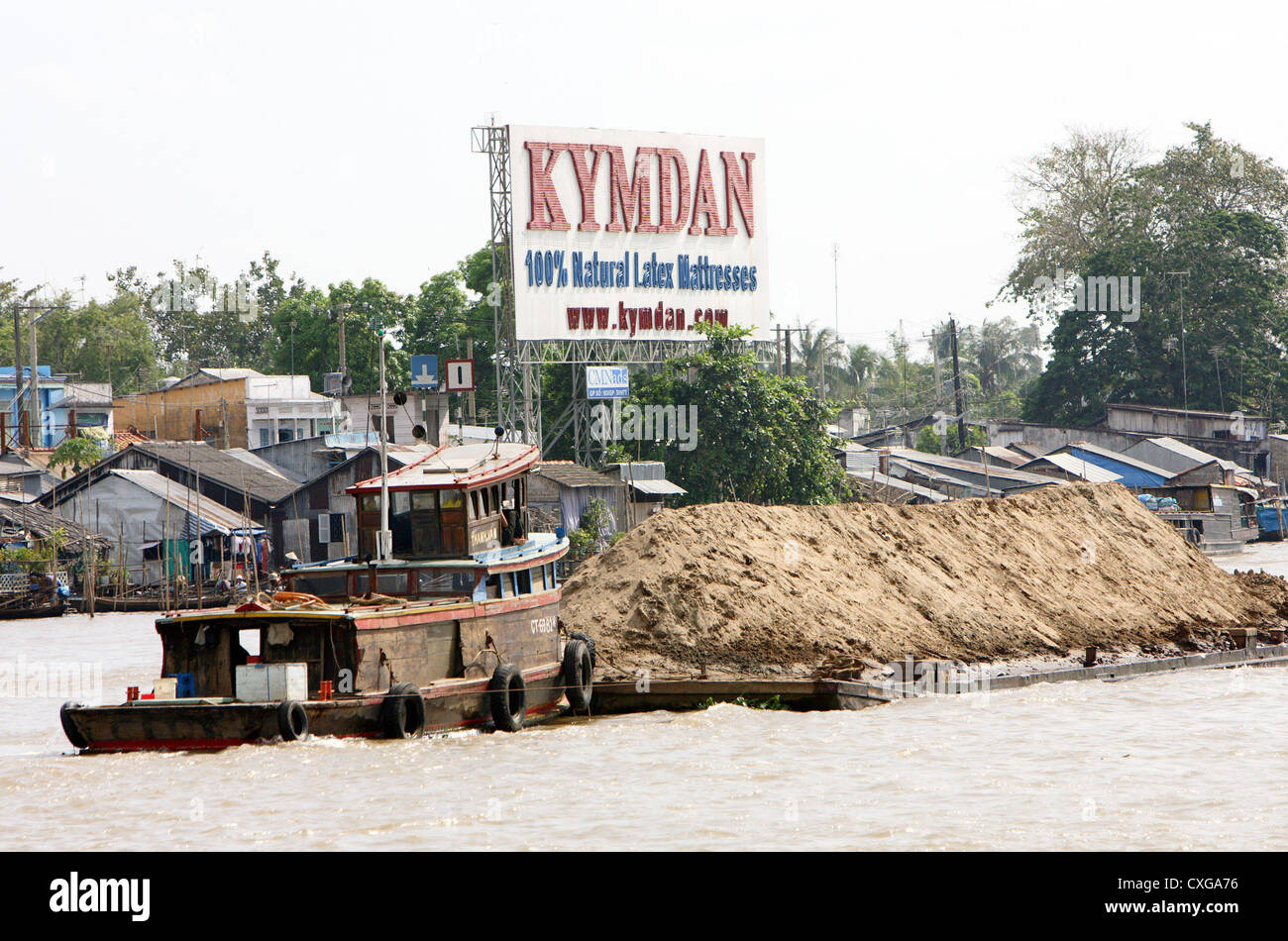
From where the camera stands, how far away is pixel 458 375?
140ft

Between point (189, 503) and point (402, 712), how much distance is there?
2905 centimetres

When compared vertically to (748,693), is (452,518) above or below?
above

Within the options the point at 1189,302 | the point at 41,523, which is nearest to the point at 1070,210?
the point at 1189,302

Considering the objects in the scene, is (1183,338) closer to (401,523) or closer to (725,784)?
(401,523)

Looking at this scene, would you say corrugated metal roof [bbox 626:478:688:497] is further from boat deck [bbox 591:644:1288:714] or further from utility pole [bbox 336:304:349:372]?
boat deck [bbox 591:644:1288:714]

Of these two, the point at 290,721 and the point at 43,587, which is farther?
the point at 43,587

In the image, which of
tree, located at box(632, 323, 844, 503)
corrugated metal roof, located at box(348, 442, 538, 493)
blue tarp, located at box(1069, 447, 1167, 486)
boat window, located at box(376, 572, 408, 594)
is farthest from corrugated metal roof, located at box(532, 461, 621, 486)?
boat window, located at box(376, 572, 408, 594)

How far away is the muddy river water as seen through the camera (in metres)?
11.9

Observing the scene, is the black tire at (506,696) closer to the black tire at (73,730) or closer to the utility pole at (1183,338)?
the black tire at (73,730)

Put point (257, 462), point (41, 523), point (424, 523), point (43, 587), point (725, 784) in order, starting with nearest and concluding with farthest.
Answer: point (725, 784) → point (424, 523) → point (43, 587) → point (41, 523) → point (257, 462)

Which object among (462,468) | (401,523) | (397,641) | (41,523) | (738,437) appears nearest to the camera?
(397,641)

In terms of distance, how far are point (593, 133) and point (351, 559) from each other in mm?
29966

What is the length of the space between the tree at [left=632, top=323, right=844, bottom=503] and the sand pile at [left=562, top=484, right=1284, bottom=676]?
56.6 ft
